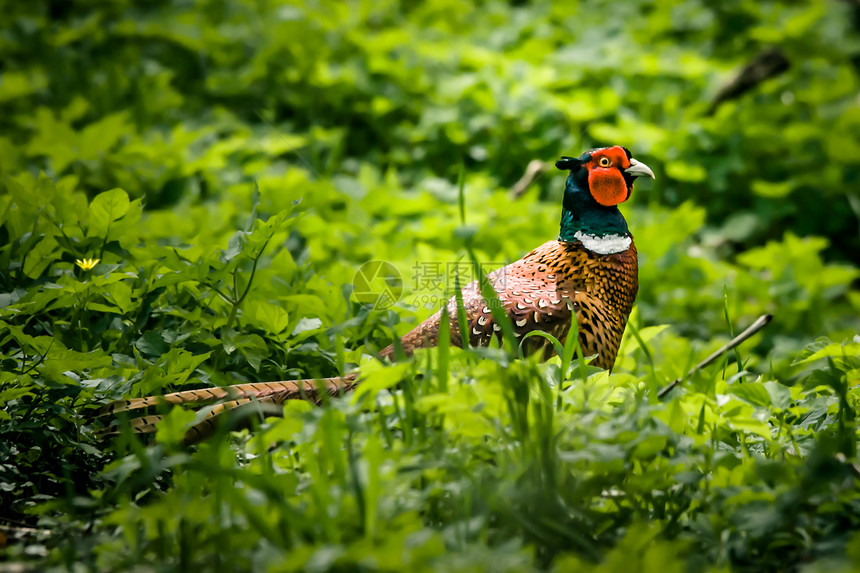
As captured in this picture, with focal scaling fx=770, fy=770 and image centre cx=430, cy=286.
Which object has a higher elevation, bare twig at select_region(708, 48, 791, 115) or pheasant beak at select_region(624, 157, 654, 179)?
bare twig at select_region(708, 48, 791, 115)

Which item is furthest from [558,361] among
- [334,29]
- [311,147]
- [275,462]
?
[334,29]

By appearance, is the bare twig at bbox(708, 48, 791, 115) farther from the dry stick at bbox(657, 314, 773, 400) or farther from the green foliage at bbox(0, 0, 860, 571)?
the dry stick at bbox(657, 314, 773, 400)

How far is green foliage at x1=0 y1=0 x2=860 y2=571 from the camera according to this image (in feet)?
5.66

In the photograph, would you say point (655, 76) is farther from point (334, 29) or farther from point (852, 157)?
point (334, 29)

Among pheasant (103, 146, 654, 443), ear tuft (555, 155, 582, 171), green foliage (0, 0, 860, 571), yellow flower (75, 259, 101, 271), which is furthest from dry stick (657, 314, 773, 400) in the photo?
yellow flower (75, 259, 101, 271)

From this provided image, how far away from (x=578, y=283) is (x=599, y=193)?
0.36 metres

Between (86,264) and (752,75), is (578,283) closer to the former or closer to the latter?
(86,264)

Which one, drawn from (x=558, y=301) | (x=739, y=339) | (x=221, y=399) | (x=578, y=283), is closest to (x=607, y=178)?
(x=578, y=283)

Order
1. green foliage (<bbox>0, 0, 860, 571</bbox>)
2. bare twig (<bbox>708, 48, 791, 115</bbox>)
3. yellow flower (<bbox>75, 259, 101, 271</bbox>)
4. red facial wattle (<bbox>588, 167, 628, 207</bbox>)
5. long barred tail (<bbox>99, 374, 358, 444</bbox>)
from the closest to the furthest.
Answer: green foliage (<bbox>0, 0, 860, 571</bbox>)
long barred tail (<bbox>99, 374, 358, 444</bbox>)
yellow flower (<bbox>75, 259, 101, 271</bbox>)
red facial wattle (<bbox>588, 167, 628, 207</bbox>)
bare twig (<bbox>708, 48, 791, 115</bbox>)

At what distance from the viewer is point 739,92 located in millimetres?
5734

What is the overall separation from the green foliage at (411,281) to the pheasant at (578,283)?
0.24m

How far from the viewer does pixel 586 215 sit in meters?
2.91

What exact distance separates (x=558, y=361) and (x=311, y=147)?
11.2ft

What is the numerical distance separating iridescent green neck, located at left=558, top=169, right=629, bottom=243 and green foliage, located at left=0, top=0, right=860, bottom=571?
1.43ft
